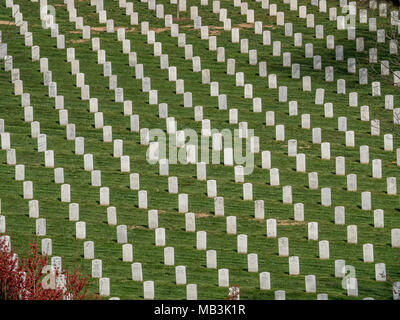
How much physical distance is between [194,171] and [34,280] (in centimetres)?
841

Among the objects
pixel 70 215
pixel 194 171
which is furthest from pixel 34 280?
pixel 194 171

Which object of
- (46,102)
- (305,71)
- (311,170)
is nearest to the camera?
(311,170)

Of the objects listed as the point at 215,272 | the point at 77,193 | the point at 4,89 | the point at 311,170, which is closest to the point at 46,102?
the point at 4,89

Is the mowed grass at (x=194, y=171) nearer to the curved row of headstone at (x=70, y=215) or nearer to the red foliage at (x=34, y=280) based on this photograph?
the curved row of headstone at (x=70, y=215)

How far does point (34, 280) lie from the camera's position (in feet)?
77.2

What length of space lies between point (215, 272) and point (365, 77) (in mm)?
11506

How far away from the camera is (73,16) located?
40.6m

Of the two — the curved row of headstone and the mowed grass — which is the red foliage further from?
the mowed grass

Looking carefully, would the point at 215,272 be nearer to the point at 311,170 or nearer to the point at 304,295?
the point at 304,295

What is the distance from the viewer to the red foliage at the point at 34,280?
22500 mm

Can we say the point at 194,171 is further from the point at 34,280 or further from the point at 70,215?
the point at 34,280

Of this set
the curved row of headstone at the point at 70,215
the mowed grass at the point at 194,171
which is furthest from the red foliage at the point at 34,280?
the mowed grass at the point at 194,171

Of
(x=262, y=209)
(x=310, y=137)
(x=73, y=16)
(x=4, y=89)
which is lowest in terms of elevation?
(x=262, y=209)

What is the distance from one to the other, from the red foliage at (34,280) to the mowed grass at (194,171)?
110 centimetres
